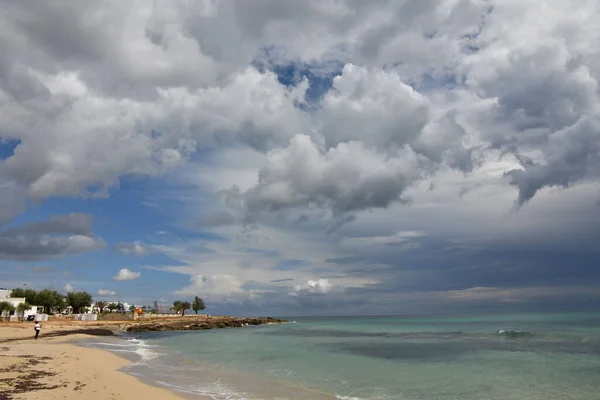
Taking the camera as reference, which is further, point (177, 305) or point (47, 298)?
point (177, 305)

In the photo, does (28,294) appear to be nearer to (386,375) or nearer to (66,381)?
(66,381)

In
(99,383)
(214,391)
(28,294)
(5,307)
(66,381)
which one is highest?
(28,294)

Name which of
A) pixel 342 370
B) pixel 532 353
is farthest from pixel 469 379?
pixel 532 353

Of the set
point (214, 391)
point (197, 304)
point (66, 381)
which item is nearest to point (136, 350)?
point (66, 381)

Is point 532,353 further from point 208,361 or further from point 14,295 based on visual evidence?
point 14,295

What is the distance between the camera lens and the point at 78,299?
407 ft

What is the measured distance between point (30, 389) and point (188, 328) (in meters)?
84.4

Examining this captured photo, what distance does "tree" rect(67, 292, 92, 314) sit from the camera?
124 meters

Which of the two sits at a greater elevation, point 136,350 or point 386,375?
point 386,375

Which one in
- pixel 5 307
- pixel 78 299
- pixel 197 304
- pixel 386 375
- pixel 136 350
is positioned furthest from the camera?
pixel 197 304

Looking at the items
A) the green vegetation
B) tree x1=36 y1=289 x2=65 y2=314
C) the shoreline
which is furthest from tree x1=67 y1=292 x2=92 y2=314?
the shoreline

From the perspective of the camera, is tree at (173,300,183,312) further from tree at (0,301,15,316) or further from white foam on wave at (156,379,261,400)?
white foam on wave at (156,379,261,400)

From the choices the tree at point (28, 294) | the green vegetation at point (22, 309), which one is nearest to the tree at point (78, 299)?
the tree at point (28, 294)

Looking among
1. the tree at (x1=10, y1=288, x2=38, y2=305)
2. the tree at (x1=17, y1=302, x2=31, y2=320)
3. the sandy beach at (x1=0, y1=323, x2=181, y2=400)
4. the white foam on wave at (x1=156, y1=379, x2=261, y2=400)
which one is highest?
the tree at (x1=10, y1=288, x2=38, y2=305)
